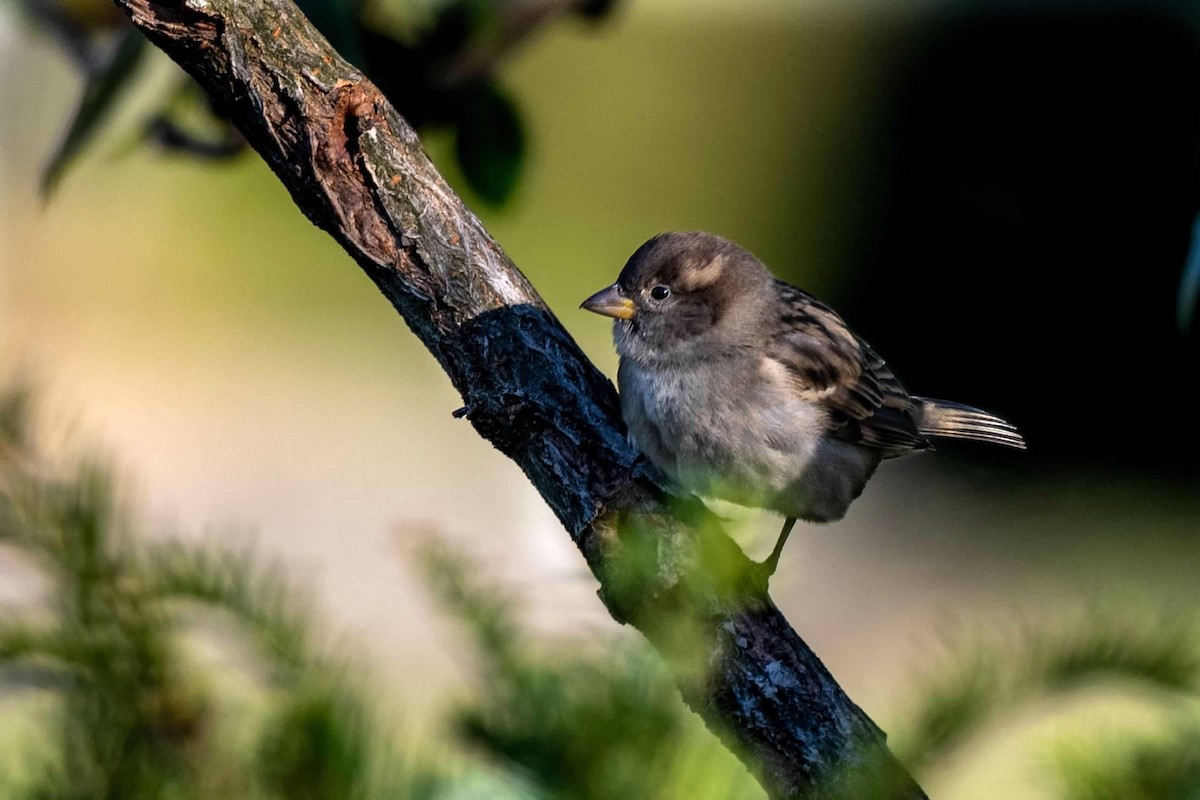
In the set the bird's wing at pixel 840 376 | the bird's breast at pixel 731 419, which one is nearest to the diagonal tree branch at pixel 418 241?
the bird's breast at pixel 731 419

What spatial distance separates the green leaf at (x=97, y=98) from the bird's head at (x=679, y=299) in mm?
898

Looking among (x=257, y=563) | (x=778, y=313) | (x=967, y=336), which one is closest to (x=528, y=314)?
(x=778, y=313)

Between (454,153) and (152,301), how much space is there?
447cm

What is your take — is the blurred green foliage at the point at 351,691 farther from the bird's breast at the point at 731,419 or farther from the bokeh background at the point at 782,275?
the bokeh background at the point at 782,275

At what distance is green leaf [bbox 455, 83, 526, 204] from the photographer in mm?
2309

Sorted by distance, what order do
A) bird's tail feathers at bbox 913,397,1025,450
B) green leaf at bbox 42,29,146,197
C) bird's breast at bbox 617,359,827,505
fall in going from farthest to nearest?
1. bird's tail feathers at bbox 913,397,1025,450
2. bird's breast at bbox 617,359,827,505
3. green leaf at bbox 42,29,146,197

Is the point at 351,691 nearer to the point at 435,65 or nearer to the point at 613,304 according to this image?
the point at 435,65

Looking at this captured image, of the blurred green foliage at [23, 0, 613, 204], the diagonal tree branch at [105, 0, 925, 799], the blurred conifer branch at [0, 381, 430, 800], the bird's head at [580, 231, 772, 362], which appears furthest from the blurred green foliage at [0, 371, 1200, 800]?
the bird's head at [580, 231, 772, 362]

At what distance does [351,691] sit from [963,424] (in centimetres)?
265

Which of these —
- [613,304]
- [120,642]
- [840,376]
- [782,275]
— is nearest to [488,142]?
[613,304]

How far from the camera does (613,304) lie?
253cm

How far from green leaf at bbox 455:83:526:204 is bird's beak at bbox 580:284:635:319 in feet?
0.99

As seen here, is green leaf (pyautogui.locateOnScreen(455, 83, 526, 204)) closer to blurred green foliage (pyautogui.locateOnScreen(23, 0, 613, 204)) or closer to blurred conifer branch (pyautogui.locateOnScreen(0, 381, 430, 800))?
blurred green foliage (pyautogui.locateOnScreen(23, 0, 613, 204))

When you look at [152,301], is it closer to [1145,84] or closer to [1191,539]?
[1145,84]
